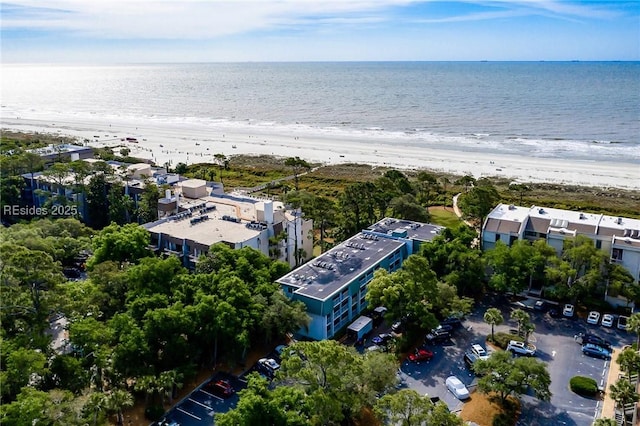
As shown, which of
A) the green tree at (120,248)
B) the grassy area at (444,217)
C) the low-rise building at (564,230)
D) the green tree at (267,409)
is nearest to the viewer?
the green tree at (267,409)

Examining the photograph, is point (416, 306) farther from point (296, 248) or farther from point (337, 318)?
point (296, 248)

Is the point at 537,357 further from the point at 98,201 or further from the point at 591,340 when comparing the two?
the point at 98,201

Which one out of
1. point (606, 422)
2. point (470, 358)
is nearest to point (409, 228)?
point (470, 358)

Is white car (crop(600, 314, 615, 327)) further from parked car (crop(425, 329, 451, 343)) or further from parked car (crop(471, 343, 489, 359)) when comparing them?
parked car (crop(425, 329, 451, 343))

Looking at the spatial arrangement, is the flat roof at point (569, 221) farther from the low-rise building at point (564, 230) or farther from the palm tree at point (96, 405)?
the palm tree at point (96, 405)

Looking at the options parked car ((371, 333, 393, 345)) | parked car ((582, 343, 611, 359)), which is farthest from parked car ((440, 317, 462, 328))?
parked car ((582, 343, 611, 359))

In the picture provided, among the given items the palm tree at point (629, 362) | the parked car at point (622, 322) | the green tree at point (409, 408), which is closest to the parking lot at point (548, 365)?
the parked car at point (622, 322)
